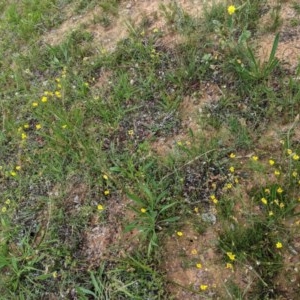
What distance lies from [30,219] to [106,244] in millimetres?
747

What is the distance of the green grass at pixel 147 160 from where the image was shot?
3029 millimetres

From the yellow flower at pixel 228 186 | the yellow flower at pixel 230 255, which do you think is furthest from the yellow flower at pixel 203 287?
the yellow flower at pixel 228 186

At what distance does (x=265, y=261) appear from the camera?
2.84m

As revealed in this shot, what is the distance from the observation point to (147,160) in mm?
3520

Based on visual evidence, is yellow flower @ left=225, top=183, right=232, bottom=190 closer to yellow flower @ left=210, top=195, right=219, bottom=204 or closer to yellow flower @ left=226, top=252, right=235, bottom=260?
yellow flower @ left=210, top=195, right=219, bottom=204

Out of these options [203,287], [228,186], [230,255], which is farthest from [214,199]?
[203,287]

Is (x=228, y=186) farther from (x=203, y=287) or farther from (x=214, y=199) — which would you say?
(x=203, y=287)

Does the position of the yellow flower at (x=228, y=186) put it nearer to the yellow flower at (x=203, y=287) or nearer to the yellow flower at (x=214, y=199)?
the yellow flower at (x=214, y=199)

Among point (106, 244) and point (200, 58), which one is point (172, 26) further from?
point (106, 244)

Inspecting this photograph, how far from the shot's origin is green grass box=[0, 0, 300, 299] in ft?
9.94

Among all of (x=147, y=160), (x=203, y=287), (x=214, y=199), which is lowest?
(x=203, y=287)

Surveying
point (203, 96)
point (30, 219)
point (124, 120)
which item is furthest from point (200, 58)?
point (30, 219)

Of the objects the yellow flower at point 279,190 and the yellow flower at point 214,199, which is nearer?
the yellow flower at point 279,190

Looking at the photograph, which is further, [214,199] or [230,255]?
[214,199]
